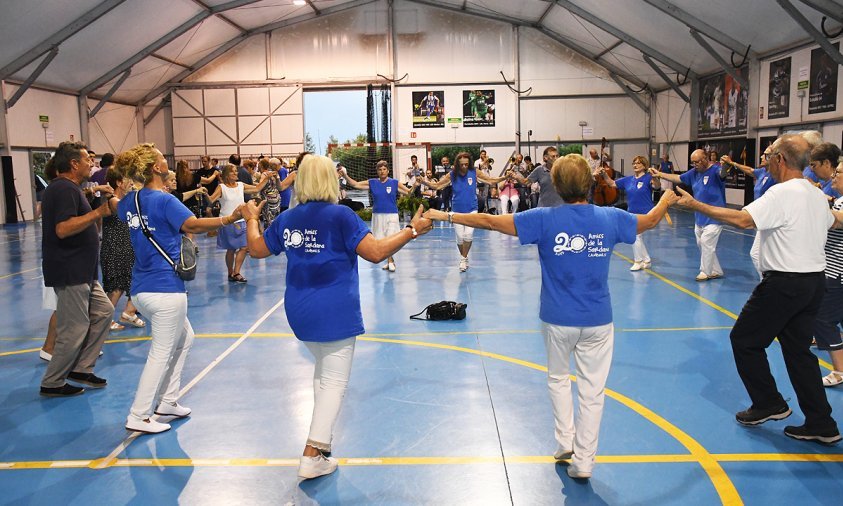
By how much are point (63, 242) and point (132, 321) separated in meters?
3.17

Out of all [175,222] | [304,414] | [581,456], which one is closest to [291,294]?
[175,222]

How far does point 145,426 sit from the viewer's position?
16.5ft

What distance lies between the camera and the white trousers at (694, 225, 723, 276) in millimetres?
10852

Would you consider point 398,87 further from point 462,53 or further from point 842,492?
point 842,492

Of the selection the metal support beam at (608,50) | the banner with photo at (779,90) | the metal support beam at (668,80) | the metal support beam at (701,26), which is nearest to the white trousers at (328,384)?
the metal support beam at (701,26)

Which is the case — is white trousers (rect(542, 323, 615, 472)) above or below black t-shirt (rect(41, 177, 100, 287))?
below

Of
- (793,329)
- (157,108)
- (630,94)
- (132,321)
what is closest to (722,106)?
(630,94)

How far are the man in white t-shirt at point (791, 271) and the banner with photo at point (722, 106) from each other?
1983 centimetres

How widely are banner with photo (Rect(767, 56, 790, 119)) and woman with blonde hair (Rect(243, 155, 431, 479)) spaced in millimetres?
19557

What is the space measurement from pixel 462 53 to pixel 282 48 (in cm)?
835

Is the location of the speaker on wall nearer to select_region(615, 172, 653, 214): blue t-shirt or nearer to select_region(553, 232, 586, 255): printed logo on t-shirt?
select_region(615, 172, 653, 214): blue t-shirt

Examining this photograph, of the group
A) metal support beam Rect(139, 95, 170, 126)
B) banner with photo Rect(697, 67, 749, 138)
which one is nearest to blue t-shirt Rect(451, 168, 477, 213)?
banner with photo Rect(697, 67, 749, 138)

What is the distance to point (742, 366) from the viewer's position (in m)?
5.02

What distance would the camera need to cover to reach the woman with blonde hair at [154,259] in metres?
4.91
